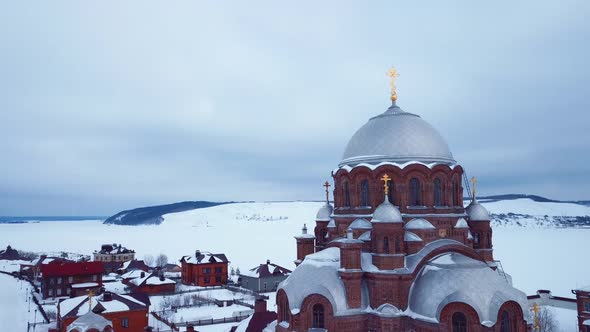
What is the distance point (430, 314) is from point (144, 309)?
2231cm

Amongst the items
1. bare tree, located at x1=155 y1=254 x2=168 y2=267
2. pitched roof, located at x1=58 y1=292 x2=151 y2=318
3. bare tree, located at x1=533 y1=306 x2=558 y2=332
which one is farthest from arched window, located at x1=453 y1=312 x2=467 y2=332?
bare tree, located at x1=155 y1=254 x2=168 y2=267

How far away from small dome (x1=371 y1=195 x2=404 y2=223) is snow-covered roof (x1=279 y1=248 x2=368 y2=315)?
2648mm

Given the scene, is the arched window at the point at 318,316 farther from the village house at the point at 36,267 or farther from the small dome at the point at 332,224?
the village house at the point at 36,267

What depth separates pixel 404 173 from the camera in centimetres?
2009

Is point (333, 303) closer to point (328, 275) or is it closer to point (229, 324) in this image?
point (328, 275)

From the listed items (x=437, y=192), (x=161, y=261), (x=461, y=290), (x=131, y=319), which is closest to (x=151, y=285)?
(x=131, y=319)

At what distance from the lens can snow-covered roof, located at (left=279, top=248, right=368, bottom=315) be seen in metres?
17.6

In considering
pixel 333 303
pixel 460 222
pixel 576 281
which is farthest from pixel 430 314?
pixel 576 281

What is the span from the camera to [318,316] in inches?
696

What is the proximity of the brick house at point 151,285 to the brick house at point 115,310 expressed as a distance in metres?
13.4

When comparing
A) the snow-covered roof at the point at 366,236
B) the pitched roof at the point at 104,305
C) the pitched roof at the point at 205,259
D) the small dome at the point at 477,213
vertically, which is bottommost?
the pitched roof at the point at 104,305

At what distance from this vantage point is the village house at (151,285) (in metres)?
45.2

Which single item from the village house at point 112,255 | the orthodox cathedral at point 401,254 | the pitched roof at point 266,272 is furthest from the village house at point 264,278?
the village house at point 112,255

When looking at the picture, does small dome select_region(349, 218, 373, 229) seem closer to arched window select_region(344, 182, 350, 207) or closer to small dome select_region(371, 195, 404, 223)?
arched window select_region(344, 182, 350, 207)
